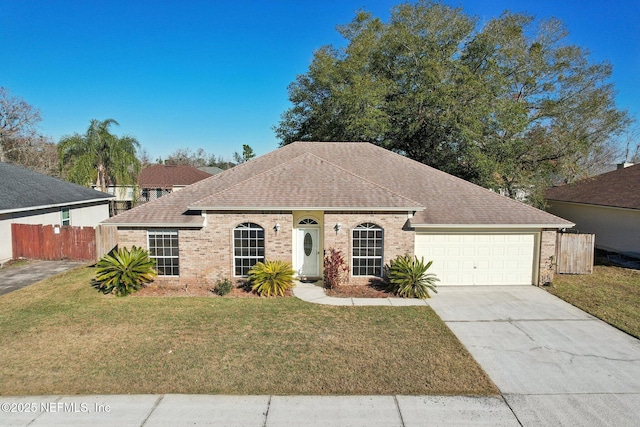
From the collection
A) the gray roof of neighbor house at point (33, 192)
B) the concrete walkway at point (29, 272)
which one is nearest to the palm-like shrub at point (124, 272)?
the concrete walkway at point (29, 272)

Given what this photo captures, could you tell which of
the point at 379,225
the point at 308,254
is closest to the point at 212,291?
the point at 308,254

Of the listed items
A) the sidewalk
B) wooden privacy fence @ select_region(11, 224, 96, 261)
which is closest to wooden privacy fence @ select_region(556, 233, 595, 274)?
the sidewalk

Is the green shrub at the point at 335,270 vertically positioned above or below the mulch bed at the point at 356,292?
above

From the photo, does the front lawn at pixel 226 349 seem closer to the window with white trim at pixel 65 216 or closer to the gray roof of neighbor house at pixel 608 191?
the window with white trim at pixel 65 216

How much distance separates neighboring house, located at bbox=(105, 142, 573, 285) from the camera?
12.6 m

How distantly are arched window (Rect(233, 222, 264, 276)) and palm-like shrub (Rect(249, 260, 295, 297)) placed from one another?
0.67 meters

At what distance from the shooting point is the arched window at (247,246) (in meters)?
12.8

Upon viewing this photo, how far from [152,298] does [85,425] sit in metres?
6.41

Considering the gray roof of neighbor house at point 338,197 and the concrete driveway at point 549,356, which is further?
the gray roof of neighbor house at point 338,197

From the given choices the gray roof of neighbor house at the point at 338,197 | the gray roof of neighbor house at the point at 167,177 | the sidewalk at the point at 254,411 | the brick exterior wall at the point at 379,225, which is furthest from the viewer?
the gray roof of neighbor house at the point at 167,177

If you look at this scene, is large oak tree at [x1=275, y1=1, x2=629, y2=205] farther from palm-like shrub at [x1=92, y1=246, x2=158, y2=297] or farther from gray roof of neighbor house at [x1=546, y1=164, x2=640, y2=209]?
palm-like shrub at [x1=92, y1=246, x2=158, y2=297]

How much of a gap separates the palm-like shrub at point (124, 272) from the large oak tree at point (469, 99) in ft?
47.3

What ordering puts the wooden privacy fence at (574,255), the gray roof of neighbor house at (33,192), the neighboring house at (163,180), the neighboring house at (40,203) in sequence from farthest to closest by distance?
the neighboring house at (163,180) < the gray roof of neighbor house at (33,192) < the neighboring house at (40,203) < the wooden privacy fence at (574,255)

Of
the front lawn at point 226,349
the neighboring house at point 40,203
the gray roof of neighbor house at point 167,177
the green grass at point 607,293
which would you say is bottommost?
the green grass at point 607,293
